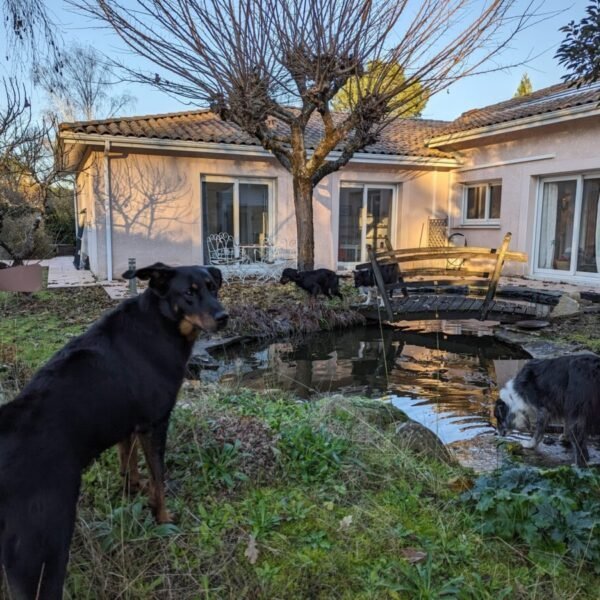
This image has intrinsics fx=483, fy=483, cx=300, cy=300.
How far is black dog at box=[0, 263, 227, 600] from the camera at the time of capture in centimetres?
135

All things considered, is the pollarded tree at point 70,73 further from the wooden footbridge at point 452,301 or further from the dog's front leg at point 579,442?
the wooden footbridge at point 452,301

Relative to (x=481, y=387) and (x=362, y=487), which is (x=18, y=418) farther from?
(x=481, y=387)

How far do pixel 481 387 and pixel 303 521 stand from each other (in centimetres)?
348

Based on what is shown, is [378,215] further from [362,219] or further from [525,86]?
[525,86]

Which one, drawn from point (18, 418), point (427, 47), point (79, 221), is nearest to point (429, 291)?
point (427, 47)

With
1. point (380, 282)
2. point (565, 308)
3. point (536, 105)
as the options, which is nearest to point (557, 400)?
point (380, 282)

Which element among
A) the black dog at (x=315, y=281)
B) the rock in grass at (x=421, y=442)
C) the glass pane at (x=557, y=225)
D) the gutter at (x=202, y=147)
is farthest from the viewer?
the glass pane at (x=557, y=225)

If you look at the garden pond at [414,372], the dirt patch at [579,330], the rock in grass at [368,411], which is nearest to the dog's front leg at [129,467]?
the rock in grass at [368,411]

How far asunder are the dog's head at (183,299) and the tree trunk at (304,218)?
6.58 metres

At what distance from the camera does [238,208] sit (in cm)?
1159

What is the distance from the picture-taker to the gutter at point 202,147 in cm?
943

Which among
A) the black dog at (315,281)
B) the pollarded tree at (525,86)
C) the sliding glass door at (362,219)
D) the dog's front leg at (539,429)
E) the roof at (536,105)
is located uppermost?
the pollarded tree at (525,86)

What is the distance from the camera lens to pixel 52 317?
A: 22.3ft

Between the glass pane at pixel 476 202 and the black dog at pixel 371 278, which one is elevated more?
the glass pane at pixel 476 202
